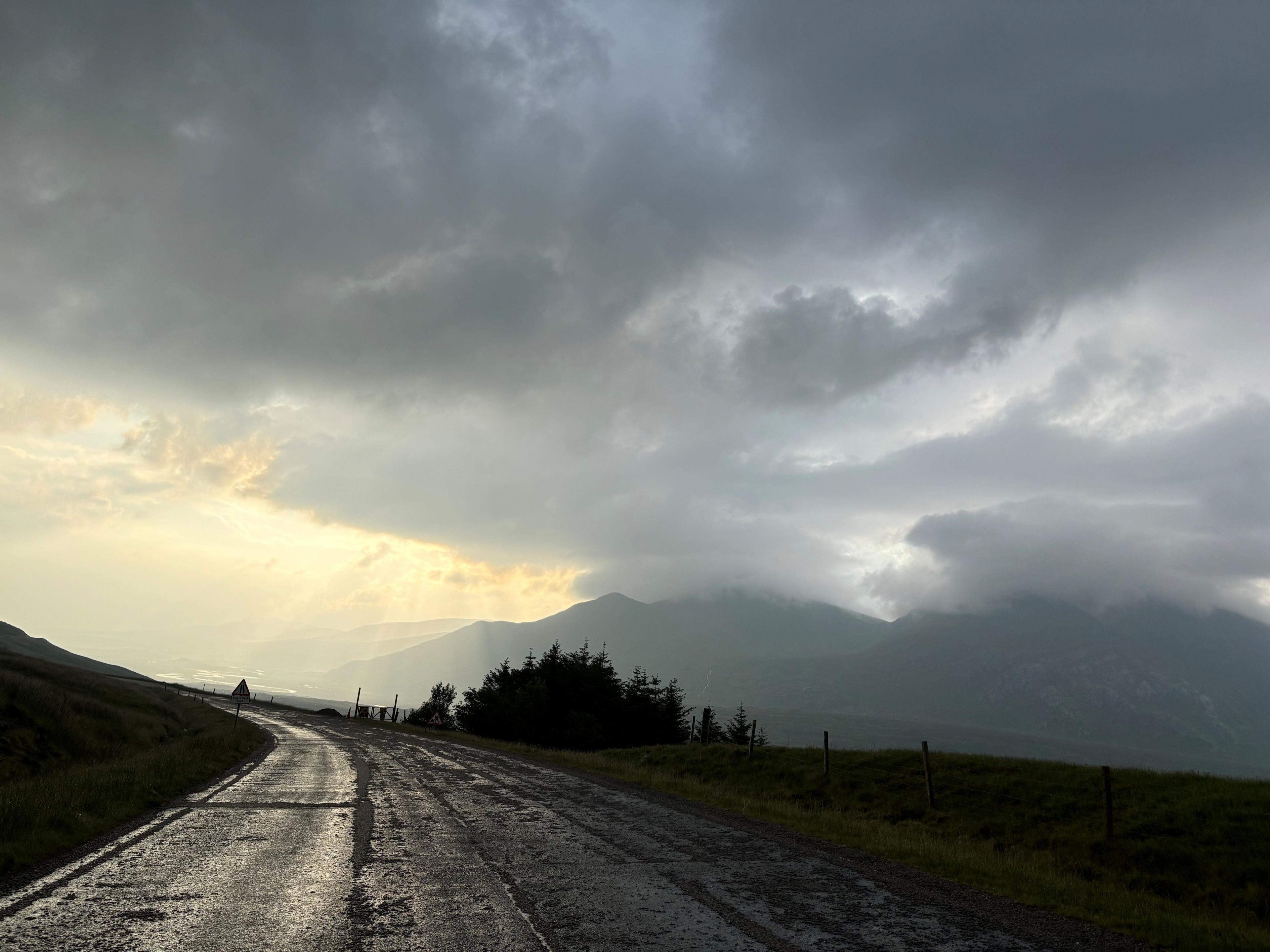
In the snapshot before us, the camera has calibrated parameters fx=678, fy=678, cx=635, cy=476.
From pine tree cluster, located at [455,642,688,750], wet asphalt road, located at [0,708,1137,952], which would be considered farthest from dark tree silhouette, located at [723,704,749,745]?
wet asphalt road, located at [0,708,1137,952]

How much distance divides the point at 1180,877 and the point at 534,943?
52.6 ft

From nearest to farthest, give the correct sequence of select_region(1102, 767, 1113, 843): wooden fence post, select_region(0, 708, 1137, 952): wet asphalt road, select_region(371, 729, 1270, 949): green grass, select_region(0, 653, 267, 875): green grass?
select_region(0, 708, 1137, 952): wet asphalt road < select_region(0, 653, 267, 875): green grass < select_region(371, 729, 1270, 949): green grass < select_region(1102, 767, 1113, 843): wooden fence post

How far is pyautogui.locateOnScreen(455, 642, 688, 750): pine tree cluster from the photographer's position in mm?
61531

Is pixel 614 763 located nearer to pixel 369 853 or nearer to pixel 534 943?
pixel 369 853

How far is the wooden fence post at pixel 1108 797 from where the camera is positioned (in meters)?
17.3

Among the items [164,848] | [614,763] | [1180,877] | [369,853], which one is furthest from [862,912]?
Result: [614,763]

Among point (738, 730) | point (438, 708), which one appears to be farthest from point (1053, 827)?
point (438, 708)

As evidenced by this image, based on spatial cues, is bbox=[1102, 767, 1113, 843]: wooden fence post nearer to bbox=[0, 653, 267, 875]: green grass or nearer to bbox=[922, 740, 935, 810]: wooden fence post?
bbox=[922, 740, 935, 810]: wooden fence post

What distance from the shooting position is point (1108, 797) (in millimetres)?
17688

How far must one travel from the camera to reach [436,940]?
6547mm

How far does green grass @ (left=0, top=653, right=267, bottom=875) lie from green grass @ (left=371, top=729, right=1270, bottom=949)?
13521 millimetres

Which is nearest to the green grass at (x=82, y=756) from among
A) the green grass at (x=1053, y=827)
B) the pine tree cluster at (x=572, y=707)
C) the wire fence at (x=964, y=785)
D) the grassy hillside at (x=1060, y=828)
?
the green grass at (x=1053, y=827)

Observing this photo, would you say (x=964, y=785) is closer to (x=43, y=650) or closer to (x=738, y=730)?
(x=738, y=730)

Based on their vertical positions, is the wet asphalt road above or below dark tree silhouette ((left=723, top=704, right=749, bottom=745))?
above
